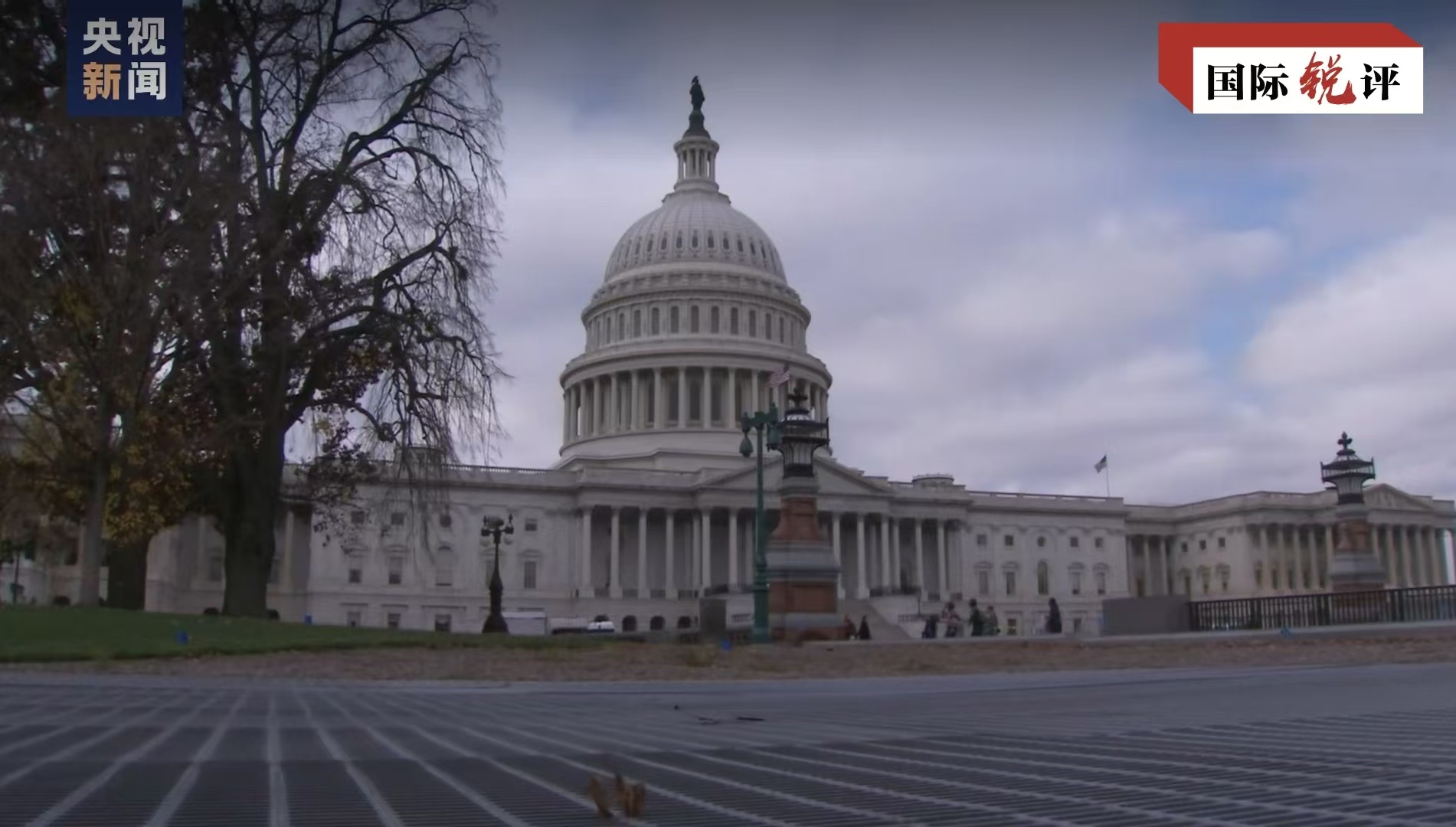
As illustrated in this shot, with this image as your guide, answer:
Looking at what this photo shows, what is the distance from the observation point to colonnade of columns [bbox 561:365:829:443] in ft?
357

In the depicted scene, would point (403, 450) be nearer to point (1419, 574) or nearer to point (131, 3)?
point (131, 3)

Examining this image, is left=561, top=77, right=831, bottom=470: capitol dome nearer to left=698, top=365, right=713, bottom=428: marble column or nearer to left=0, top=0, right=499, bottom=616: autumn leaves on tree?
left=698, top=365, right=713, bottom=428: marble column

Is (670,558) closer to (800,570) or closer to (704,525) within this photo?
(704,525)

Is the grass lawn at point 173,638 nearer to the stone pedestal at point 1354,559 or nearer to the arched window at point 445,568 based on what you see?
the stone pedestal at point 1354,559

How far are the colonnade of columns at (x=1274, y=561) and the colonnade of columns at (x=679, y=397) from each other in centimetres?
3924

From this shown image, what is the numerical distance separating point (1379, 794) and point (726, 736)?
370cm

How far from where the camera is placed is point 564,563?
9525 centimetres

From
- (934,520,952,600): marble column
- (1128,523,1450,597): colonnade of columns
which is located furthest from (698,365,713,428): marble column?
(1128,523,1450,597): colonnade of columns

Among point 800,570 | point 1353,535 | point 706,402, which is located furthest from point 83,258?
point 706,402

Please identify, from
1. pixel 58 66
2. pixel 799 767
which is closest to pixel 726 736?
pixel 799 767

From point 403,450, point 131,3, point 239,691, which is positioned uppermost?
point 131,3

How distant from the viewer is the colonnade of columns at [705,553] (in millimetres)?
94625

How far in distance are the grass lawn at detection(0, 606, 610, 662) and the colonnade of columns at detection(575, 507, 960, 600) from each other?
207ft

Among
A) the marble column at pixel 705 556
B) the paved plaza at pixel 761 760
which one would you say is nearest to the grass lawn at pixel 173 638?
the paved plaza at pixel 761 760
